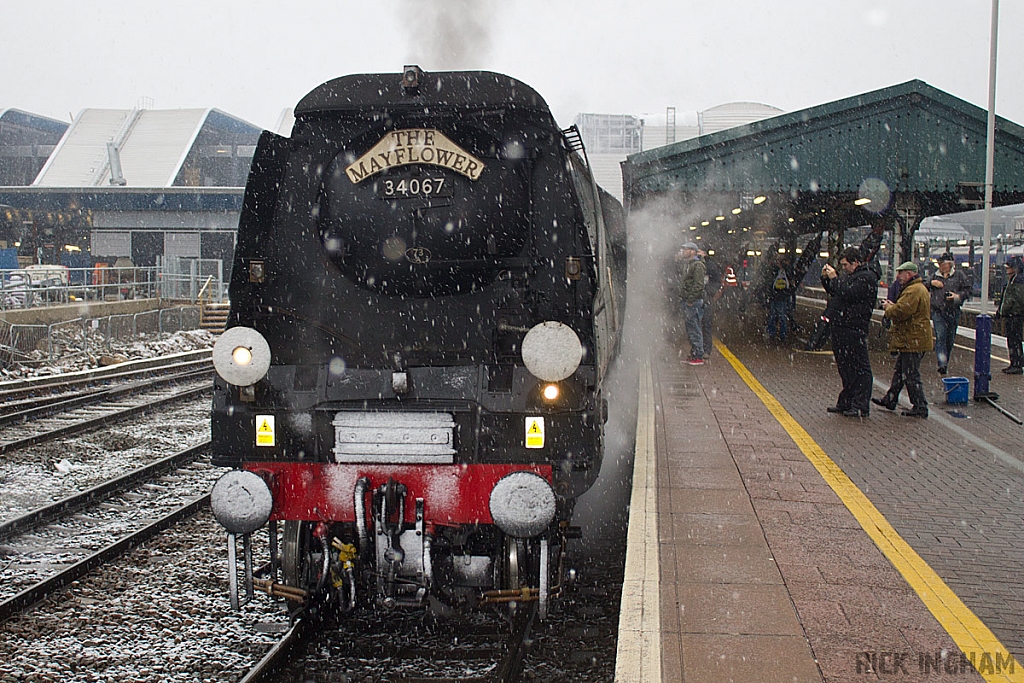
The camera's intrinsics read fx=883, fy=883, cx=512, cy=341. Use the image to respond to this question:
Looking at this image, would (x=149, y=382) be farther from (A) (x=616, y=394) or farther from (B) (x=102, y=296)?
(B) (x=102, y=296)

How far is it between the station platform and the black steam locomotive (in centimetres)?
87

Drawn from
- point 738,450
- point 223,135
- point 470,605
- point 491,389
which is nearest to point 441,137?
point 491,389

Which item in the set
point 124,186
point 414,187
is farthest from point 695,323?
point 124,186

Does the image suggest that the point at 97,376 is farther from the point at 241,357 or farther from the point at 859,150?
the point at 859,150

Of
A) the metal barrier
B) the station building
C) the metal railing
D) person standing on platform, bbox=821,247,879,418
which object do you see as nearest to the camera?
person standing on platform, bbox=821,247,879,418

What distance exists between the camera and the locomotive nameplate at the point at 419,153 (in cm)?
471

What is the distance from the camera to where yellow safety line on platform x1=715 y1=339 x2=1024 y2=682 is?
3852 mm

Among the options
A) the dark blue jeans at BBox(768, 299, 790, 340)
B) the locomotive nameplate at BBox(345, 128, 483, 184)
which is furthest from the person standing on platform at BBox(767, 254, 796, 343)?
the locomotive nameplate at BBox(345, 128, 483, 184)

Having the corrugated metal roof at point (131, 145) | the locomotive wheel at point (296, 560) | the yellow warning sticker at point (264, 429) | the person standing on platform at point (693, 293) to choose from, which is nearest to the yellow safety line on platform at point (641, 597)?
the locomotive wheel at point (296, 560)

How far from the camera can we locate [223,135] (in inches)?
2082

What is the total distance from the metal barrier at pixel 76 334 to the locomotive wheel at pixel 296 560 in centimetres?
1315

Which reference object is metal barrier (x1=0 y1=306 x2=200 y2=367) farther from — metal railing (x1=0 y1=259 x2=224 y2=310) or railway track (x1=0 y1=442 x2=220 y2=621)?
railway track (x1=0 y1=442 x2=220 y2=621)

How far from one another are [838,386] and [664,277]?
10.1 metres

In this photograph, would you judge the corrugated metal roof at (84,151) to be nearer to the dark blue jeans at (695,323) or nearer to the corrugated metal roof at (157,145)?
the corrugated metal roof at (157,145)
